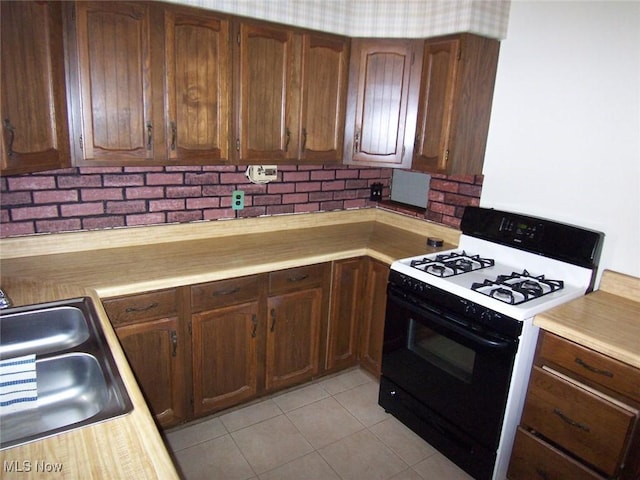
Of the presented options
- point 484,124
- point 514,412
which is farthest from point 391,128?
point 514,412

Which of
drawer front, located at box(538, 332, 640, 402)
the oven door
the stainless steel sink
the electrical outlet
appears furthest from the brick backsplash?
drawer front, located at box(538, 332, 640, 402)

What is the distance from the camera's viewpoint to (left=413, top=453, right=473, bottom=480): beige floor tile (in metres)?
2.09

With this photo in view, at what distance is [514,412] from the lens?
6.41 feet

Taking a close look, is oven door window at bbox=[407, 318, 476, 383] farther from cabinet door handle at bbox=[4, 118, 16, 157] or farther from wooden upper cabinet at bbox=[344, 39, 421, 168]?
cabinet door handle at bbox=[4, 118, 16, 157]

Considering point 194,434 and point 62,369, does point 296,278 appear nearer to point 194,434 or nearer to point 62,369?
point 194,434

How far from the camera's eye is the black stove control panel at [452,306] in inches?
72.4

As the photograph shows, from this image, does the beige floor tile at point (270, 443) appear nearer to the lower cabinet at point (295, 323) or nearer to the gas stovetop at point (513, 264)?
the lower cabinet at point (295, 323)

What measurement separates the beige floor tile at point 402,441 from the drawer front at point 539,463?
1.33 ft

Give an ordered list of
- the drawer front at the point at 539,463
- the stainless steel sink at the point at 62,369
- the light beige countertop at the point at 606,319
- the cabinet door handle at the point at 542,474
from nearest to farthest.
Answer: the stainless steel sink at the point at 62,369
the light beige countertop at the point at 606,319
the drawer front at the point at 539,463
the cabinet door handle at the point at 542,474

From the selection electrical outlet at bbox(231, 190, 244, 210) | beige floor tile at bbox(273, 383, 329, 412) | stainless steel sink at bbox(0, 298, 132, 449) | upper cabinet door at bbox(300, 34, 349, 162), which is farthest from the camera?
electrical outlet at bbox(231, 190, 244, 210)

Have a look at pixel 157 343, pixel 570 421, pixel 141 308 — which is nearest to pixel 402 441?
pixel 570 421

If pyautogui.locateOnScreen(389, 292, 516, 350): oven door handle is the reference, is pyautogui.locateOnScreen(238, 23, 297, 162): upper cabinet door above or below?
above

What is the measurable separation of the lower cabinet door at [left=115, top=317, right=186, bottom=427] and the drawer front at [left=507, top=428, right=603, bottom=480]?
157 centimetres

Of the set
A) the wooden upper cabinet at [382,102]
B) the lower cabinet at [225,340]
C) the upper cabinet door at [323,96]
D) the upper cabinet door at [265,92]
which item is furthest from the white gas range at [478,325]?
the upper cabinet door at [265,92]
